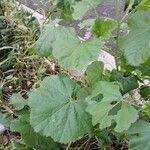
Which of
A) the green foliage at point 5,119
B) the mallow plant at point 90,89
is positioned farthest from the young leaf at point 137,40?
the green foliage at point 5,119

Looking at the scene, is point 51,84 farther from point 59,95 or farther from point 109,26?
point 109,26

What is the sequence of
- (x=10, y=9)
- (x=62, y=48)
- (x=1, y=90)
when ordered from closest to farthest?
1. (x=62, y=48)
2. (x=1, y=90)
3. (x=10, y=9)

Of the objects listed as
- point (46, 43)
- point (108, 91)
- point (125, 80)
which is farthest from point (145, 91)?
point (46, 43)

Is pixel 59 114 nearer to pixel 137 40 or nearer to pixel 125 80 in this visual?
pixel 125 80

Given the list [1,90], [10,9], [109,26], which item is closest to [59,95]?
[109,26]

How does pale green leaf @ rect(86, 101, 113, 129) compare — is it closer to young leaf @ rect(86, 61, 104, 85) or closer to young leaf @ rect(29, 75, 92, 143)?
young leaf @ rect(29, 75, 92, 143)

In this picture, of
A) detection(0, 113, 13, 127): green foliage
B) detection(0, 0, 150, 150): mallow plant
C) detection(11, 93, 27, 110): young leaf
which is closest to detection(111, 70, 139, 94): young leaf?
detection(0, 0, 150, 150): mallow plant

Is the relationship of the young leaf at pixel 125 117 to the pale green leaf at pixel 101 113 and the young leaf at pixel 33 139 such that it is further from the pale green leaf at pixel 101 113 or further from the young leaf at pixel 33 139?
the young leaf at pixel 33 139
